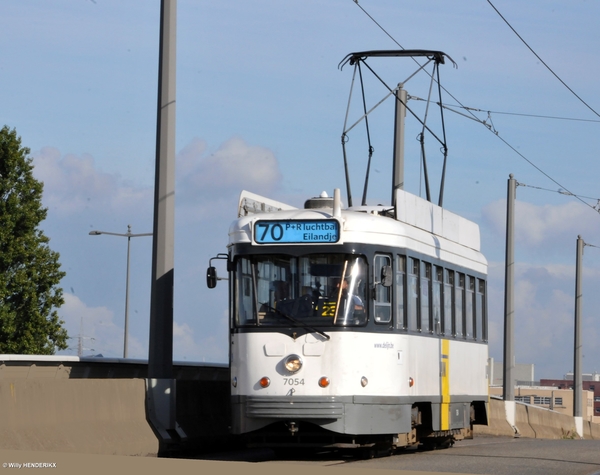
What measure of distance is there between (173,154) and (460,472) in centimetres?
633

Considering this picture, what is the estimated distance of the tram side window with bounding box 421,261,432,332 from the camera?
1724 centimetres

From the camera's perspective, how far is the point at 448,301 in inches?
733

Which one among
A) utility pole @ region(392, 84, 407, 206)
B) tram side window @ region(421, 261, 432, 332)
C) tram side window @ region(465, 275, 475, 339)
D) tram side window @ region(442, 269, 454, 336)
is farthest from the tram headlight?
utility pole @ region(392, 84, 407, 206)

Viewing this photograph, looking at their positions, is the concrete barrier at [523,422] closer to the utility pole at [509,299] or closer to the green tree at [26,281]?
A: the utility pole at [509,299]

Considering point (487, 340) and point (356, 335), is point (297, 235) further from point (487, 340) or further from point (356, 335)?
point (487, 340)

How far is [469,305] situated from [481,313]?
3.35ft

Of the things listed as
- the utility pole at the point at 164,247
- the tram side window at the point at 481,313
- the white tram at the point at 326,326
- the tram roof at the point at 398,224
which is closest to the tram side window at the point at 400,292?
the white tram at the point at 326,326

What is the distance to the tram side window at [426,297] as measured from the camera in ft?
56.6

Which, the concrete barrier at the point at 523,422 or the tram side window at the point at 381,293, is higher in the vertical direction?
the tram side window at the point at 381,293

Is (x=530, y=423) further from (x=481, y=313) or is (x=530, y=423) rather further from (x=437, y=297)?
(x=437, y=297)

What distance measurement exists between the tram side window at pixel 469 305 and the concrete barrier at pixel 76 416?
632 cm

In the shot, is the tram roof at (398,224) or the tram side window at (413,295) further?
the tram side window at (413,295)

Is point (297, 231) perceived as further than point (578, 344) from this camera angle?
No

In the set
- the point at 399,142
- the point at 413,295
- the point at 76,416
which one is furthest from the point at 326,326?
the point at 399,142
